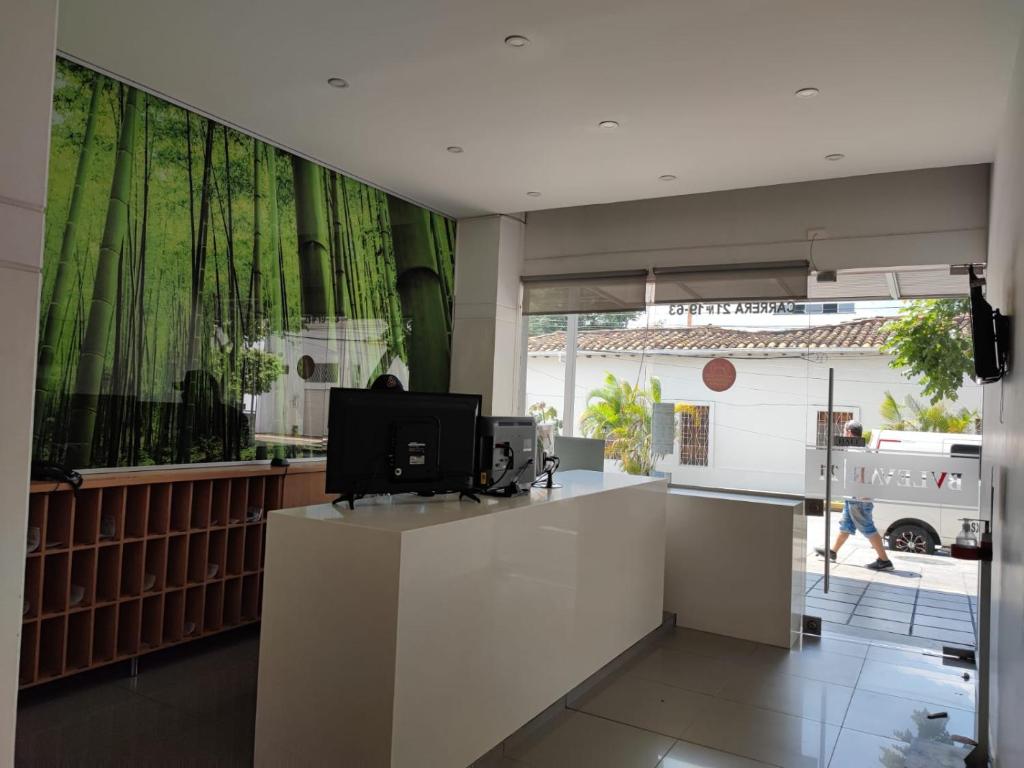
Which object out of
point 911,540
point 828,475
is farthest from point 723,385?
point 911,540

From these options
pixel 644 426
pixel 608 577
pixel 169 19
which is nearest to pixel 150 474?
pixel 169 19

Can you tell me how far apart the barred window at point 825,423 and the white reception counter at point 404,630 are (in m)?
3.03

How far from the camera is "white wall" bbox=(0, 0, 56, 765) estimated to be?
2139 millimetres

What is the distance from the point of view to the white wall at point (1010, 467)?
2.40 meters

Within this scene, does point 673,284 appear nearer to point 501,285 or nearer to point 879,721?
point 501,285

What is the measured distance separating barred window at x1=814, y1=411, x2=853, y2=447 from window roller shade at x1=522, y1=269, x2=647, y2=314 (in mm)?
1778

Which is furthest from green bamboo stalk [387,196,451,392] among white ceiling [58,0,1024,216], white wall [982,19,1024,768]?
white wall [982,19,1024,768]

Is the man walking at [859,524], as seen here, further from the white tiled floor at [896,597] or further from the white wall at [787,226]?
the white wall at [787,226]

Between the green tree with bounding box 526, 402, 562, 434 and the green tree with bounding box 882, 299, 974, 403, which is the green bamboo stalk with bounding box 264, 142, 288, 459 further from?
the green tree with bounding box 882, 299, 974, 403

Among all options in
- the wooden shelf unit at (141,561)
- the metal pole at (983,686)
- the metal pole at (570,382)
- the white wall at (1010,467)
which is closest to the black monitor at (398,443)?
the wooden shelf unit at (141,561)

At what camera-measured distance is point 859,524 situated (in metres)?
5.69

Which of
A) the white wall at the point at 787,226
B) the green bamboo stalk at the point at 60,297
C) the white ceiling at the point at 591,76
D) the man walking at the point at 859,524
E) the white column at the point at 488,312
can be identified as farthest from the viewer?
the white column at the point at 488,312

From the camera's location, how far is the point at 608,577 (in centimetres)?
420

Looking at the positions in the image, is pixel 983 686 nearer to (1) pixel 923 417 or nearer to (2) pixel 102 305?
(1) pixel 923 417
